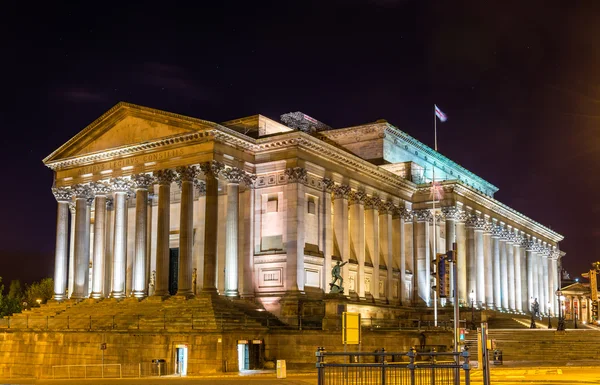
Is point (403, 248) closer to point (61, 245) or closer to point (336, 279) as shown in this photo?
point (336, 279)

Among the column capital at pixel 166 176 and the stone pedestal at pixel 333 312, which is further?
the column capital at pixel 166 176

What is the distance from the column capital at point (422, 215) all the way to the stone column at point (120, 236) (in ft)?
95.4

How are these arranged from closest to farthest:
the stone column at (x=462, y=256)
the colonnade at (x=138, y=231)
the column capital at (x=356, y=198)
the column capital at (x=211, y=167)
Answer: the column capital at (x=211, y=167)
the colonnade at (x=138, y=231)
the column capital at (x=356, y=198)
the stone column at (x=462, y=256)

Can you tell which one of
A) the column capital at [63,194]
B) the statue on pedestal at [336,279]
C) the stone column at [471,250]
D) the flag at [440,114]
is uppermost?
the flag at [440,114]

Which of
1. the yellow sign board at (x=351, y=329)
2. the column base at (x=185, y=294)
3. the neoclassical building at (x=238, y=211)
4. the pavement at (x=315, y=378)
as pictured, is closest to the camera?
the yellow sign board at (x=351, y=329)

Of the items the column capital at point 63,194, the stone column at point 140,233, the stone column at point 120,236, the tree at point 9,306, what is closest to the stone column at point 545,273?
the stone column at point 120,236

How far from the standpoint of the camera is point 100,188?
63.2 m

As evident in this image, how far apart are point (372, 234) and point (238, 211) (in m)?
15.8

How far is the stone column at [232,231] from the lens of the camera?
5638 centimetres

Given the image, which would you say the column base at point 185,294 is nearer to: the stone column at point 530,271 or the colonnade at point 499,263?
the colonnade at point 499,263

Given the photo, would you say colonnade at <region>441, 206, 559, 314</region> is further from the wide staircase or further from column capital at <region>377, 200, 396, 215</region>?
the wide staircase

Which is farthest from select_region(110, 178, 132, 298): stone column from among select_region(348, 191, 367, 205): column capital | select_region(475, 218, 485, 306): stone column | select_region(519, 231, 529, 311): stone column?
select_region(519, 231, 529, 311): stone column

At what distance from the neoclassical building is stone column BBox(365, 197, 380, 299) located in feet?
0.29

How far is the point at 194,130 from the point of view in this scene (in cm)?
5575
